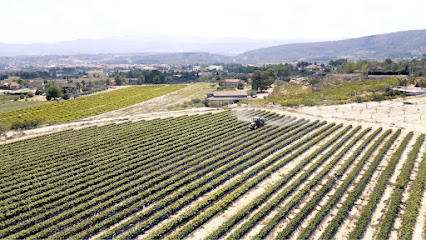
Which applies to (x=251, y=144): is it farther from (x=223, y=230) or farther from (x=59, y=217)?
(x=59, y=217)

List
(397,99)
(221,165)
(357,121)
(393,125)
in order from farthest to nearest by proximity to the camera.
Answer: (397,99) → (357,121) → (393,125) → (221,165)

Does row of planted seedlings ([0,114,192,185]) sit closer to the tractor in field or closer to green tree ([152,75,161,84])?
the tractor in field

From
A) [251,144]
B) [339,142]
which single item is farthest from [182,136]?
[339,142]

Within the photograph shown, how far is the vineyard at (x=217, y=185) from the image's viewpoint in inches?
824

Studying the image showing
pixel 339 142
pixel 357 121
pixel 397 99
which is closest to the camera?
pixel 339 142

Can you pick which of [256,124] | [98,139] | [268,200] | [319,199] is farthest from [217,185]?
[98,139]

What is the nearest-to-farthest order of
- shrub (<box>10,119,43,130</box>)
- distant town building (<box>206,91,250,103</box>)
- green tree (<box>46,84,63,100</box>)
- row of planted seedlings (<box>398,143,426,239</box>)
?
row of planted seedlings (<box>398,143,426,239</box>)
shrub (<box>10,119,43,130</box>)
distant town building (<box>206,91,250,103</box>)
green tree (<box>46,84,63,100</box>)

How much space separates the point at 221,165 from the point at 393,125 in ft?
116

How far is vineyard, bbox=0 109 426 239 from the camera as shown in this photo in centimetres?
2094

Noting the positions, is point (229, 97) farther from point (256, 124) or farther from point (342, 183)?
point (342, 183)

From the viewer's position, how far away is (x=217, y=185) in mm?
27969

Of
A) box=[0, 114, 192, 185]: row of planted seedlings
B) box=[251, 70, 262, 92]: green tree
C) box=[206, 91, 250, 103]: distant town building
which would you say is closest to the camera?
box=[0, 114, 192, 185]: row of planted seedlings

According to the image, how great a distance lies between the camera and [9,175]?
3041cm

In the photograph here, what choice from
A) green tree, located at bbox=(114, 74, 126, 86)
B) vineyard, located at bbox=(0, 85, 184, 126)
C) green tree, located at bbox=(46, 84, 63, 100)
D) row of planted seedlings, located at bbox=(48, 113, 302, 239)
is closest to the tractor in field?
row of planted seedlings, located at bbox=(48, 113, 302, 239)
